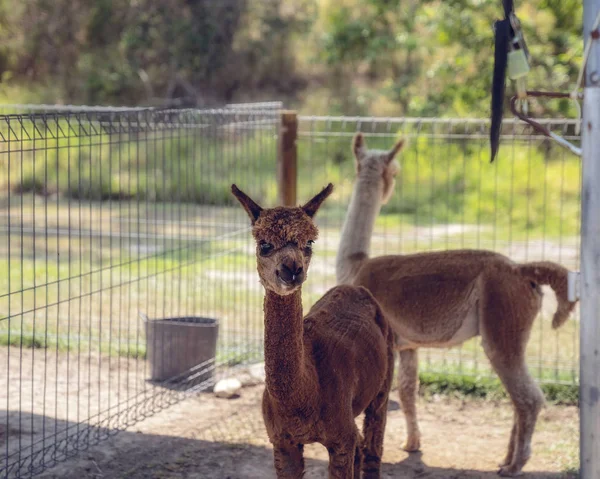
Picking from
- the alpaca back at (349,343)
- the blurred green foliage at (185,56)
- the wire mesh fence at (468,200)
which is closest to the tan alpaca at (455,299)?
the alpaca back at (349,343)

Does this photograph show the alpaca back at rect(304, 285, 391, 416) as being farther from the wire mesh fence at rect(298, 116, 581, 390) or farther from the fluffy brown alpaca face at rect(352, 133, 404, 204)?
the wire mesh fence at rect(298, 116, 581, 390)

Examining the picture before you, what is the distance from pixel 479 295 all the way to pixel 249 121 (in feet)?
7.75

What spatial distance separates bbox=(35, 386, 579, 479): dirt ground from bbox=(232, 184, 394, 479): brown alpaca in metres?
1.22

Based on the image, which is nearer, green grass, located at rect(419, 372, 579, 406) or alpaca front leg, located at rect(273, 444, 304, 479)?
alpaca front leg, located at rect(273, 444, 304, 479)

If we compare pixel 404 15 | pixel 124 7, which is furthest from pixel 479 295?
pixel 124 7

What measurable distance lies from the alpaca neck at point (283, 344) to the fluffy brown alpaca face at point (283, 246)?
0.32 feet

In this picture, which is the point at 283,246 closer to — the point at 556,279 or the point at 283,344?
the point at 283,344

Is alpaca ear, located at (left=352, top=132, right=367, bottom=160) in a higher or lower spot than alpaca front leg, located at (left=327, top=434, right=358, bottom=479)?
higher

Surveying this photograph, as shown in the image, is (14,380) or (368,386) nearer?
(368,386)

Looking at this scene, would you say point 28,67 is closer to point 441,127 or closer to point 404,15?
point 404,15

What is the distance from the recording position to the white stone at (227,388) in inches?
250

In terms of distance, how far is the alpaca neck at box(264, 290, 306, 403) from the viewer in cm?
339

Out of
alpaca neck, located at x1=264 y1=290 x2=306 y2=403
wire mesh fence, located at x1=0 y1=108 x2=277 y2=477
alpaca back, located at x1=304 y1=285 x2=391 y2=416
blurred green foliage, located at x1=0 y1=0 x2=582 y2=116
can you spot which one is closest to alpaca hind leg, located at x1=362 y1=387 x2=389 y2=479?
alpaca back, located at x1=304 y1=285 x2=391 y2=416

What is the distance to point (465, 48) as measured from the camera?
11.4 m
